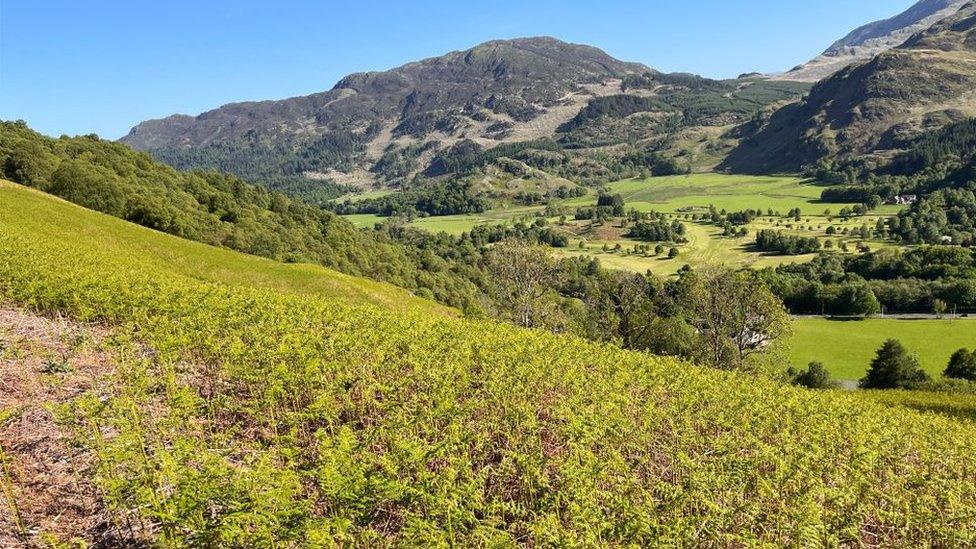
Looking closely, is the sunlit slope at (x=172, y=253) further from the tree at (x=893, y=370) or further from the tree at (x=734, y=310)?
the tree at (x=893, y=370)

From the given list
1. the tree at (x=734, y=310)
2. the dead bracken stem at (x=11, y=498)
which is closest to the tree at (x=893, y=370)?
the tree at (x=734, y=310)

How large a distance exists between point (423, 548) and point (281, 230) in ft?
482

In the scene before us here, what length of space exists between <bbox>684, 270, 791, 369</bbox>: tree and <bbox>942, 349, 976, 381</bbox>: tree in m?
Answer: 37.6

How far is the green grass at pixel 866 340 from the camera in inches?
4471

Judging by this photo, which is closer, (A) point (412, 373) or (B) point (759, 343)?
(A) point (412, 373)

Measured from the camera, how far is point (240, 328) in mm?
22578

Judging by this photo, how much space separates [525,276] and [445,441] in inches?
2761

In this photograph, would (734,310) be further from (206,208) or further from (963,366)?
(206,208)

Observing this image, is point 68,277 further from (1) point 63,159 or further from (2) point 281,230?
(2) point 281,230

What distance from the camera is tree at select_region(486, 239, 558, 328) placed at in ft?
269

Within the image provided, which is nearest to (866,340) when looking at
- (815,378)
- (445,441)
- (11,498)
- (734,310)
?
(815,378)

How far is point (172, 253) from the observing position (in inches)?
2277

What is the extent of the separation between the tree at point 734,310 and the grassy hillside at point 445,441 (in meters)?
45.3

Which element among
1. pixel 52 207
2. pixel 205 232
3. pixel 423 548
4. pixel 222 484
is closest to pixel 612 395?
pixel 423 548
